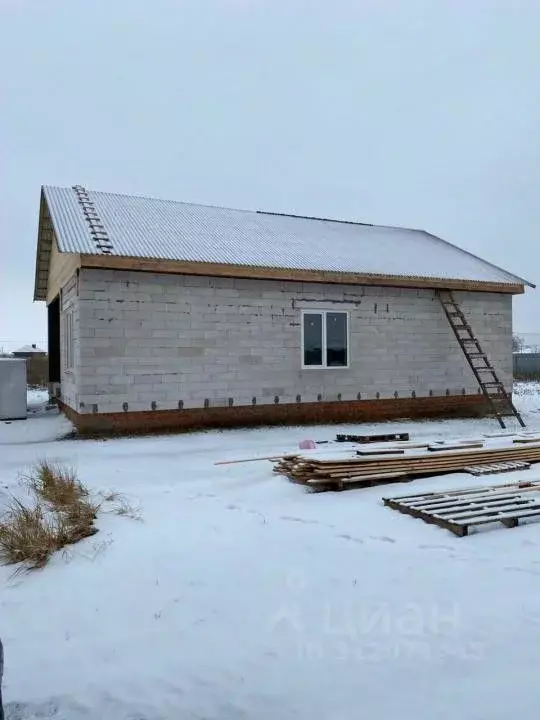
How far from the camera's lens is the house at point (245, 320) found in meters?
11.2

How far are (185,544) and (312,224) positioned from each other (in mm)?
14210

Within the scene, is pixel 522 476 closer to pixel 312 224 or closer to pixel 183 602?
pixel 183 602

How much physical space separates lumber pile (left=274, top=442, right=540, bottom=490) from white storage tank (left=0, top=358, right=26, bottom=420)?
8601 mm

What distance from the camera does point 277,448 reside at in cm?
1011

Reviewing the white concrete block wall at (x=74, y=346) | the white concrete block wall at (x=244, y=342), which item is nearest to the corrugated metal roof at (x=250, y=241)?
the white concrete block wall at (x=244, y=342)

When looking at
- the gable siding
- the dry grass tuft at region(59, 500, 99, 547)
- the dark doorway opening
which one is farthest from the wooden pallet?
the dark doorway opening

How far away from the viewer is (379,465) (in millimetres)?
7305

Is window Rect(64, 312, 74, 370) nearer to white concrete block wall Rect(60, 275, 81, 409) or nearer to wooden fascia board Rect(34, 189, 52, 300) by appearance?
white concrete block wall Rect(60, 275, 81, 409)

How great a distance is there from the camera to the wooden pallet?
17.0 feet

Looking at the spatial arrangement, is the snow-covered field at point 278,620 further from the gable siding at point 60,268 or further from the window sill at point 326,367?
the gable siding at point 60,268

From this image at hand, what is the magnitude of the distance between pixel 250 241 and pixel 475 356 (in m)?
6.50

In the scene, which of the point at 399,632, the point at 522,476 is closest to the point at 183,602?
the point at 399,632

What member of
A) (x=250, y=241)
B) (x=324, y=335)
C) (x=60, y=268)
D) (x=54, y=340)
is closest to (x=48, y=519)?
(x=324, y=335)

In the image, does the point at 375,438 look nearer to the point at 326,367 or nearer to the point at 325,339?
the point at 326,367
